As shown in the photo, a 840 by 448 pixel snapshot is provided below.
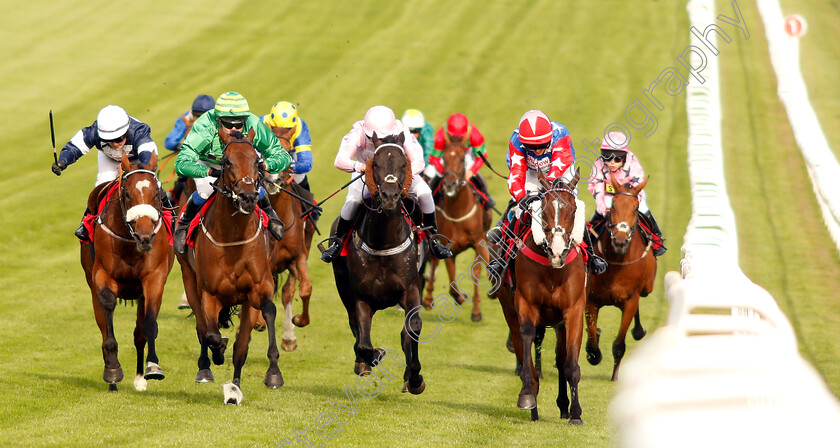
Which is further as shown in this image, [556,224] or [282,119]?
[282,119]

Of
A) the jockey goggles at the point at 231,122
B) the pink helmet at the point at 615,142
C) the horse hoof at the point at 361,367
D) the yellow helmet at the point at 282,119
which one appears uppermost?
the jockey goggles at the point at 231,122

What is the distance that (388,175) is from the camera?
324 inches

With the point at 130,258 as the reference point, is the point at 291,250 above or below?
below

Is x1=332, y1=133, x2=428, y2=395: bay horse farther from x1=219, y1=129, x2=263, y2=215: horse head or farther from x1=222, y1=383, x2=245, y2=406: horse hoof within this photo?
x1=222, y1=383, x2=245, y2=406: horse hoof

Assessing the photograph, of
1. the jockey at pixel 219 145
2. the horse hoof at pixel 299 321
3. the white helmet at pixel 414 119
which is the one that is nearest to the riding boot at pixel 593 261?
the jockey at pixel 219 145

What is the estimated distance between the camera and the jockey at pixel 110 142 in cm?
962

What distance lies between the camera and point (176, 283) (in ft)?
52.6

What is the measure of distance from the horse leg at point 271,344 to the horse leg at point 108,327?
4.17 feet

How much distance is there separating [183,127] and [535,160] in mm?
5689

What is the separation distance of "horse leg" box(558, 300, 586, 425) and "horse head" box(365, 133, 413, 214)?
65.6 inches

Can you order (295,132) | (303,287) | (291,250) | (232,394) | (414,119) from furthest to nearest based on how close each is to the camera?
(414,119), (303,287), (291,250), (295,132), (232,394)

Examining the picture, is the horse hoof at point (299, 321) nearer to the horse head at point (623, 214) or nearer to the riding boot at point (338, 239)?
the riding boot at point (338, 239)

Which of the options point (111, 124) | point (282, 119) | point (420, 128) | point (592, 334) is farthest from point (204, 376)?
point (420, 128)

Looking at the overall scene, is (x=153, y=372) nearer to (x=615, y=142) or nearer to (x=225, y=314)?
(x=225, y=314)
